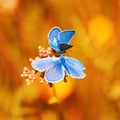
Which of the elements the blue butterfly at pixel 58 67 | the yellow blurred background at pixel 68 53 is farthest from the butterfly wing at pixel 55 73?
the yellow blurred background at pixel 68 53

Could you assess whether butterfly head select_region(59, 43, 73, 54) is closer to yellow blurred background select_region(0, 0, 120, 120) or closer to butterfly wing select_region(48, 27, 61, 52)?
→ butterfly wing select_region(48, 27, 61, 52)

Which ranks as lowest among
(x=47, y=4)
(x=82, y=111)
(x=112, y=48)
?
(x=82, y=111)

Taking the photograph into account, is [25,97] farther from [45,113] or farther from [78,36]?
[78,36]

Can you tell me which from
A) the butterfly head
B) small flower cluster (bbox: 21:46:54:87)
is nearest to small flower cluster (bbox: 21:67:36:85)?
small flower cluster (bbox: 21:46:54:87)

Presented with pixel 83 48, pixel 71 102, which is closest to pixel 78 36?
pixel 83 48

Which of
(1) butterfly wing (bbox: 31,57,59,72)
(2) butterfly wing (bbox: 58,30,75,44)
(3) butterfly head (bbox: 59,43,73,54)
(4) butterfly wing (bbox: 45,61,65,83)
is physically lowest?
(4) butterfly wing (bbox: 45,61,65,83)

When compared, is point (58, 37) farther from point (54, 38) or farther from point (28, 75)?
point (28, 75)

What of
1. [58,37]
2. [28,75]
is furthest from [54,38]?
[28,75]

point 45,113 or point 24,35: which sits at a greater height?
point 24,35
